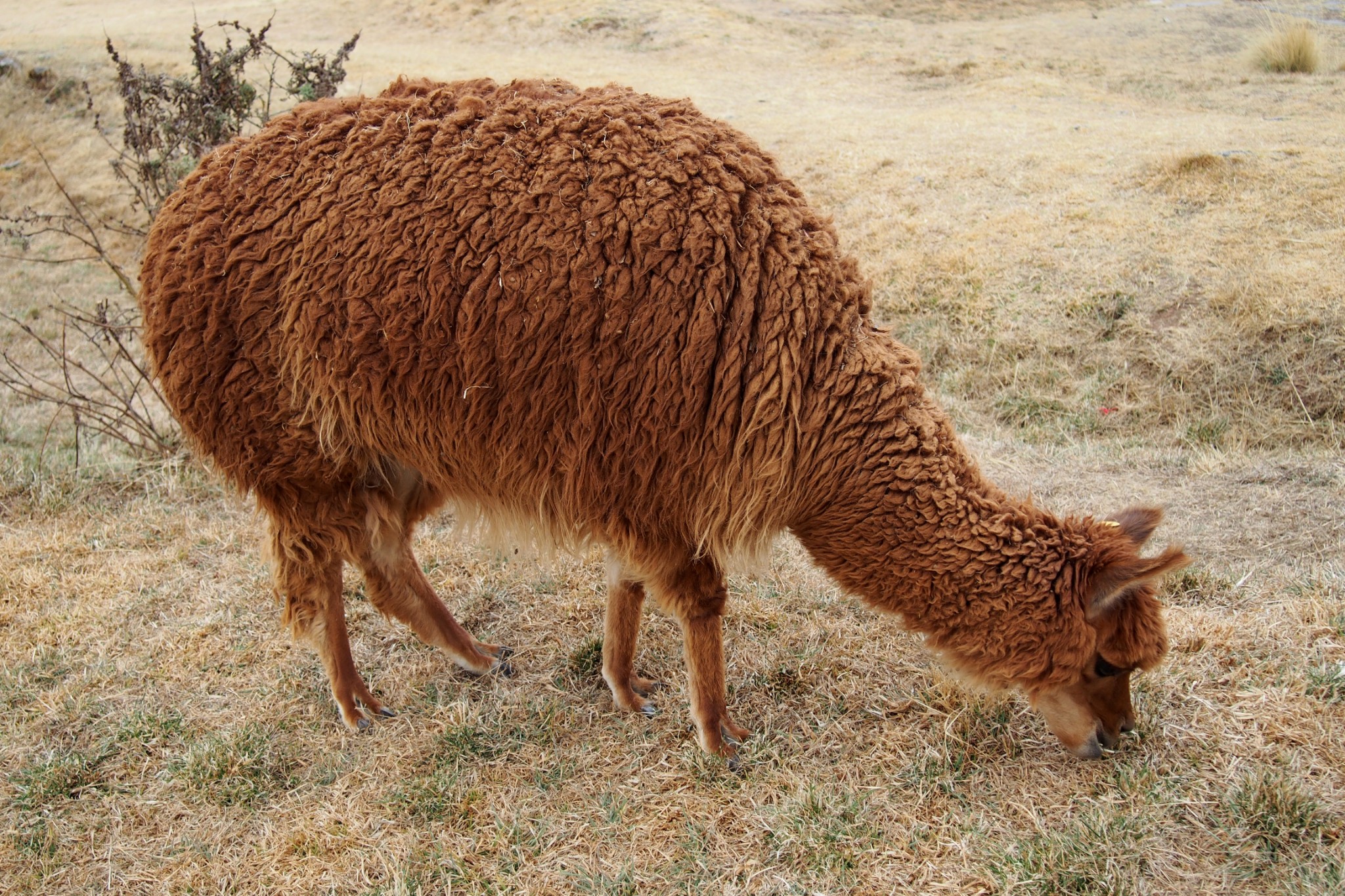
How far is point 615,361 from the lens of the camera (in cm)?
290

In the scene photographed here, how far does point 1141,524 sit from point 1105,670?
1.60 ft

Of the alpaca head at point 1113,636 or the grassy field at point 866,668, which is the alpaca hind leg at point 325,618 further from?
the alpaca head at point 1113,636

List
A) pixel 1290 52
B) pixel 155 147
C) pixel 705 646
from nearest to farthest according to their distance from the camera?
pixel 705 646
pixel 155 147
pixel 1290 52

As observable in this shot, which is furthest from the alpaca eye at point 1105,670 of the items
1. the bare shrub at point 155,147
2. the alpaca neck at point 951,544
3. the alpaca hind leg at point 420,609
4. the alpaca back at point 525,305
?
the bare shrub at point 155,147

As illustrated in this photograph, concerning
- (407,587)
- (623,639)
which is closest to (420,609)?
(407,587)

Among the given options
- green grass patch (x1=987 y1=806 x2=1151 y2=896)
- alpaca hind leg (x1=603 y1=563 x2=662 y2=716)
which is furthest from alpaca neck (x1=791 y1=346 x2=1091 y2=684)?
alpaca hind leg (x1=603 y1=563 x2=662 y2=716)

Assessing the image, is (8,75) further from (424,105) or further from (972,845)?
(972,845)

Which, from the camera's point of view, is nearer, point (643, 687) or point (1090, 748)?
point (1090, 748)

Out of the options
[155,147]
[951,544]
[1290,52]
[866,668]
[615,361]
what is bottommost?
[866,668]

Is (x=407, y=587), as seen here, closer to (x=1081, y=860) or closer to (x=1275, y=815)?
(x=1081, y=860)

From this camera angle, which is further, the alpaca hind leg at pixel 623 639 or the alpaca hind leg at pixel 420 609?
the alpaca hind leg at pixel 420 609

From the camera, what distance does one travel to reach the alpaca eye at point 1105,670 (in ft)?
9.99

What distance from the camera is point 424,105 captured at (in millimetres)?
3186

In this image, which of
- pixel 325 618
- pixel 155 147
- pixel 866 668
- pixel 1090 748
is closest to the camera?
pixel 1090 748
